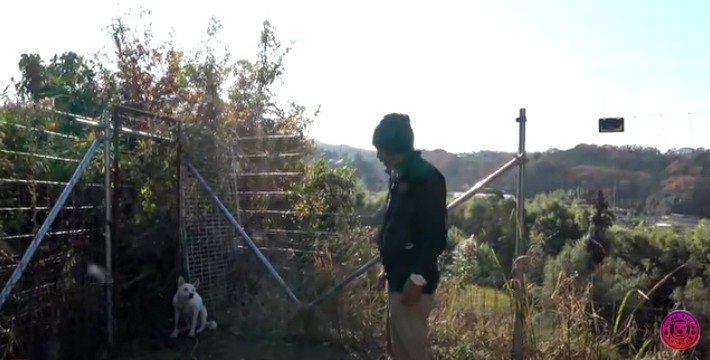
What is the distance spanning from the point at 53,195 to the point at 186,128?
1.71 m

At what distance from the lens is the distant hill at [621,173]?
764cm

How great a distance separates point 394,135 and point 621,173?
4.59 m

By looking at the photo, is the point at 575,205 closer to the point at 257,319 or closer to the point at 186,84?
the point at 257,319

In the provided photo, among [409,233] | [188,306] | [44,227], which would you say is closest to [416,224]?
[409,233]

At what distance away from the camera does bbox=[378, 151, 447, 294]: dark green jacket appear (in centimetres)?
448

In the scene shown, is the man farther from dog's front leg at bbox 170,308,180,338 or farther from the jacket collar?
dog's front leg at bbox 170,308,180,338

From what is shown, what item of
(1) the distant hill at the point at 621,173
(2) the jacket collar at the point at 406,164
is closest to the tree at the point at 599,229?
(1) the distant hill at the point at 621,173

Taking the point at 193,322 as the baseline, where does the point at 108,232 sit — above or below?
above

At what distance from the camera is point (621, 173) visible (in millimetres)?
8391

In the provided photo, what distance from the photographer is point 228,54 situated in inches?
504

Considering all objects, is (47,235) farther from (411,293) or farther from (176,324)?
(411,293)

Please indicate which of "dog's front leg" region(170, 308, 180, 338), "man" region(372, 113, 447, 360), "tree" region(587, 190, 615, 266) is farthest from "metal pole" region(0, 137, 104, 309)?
"tree" region(587, 190, 615, 266)

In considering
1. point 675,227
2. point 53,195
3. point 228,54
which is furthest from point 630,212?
point 228,54

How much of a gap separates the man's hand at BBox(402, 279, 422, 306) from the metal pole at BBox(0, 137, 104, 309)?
2.58 m
